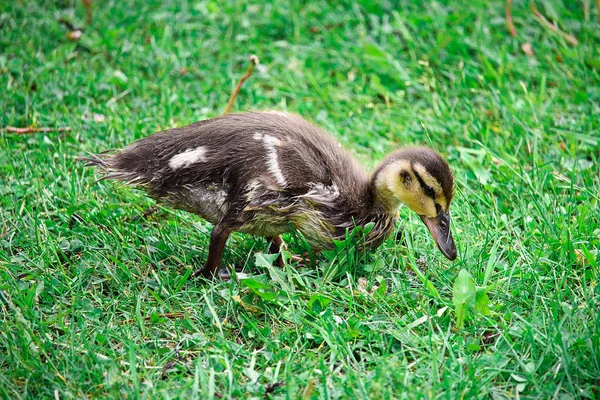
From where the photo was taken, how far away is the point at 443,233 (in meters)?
3.37

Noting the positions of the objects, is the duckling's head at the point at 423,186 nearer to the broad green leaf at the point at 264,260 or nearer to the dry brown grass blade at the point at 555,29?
the broad green leaf at the point at 264,260

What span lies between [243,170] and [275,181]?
0.47 ft

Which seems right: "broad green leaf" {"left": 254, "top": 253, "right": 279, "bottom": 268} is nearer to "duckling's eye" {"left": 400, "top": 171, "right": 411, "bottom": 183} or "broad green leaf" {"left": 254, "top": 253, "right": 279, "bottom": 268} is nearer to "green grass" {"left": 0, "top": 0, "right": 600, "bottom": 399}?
"green grass" {"left": 0, "top": 0, "right": 600, "bottom": 399}

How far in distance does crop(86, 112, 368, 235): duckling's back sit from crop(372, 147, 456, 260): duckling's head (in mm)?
145

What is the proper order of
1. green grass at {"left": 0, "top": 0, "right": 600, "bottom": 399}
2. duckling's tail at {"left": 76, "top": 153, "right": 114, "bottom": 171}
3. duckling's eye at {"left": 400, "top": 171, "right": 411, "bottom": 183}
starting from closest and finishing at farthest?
green grass at {"left": 0, "top": 0, "right": 600, "bottom": 399} < duckling's eye at {"left": 400, "top": 171, "right": 411, "bottom": 183} < duckling's tail at {"left": 76, "top": 153, "right": 114, "bottom": 171}

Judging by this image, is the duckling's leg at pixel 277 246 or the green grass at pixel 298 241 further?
the duckling's leg at pixel 277 246

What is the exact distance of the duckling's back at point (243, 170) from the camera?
325 centimetres

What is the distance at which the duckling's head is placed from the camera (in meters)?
3.29

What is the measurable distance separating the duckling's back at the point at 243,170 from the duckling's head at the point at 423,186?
5.7 inches

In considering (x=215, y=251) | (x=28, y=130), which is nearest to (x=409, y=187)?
(x=215, y=251)

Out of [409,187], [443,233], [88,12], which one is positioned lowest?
[443,233]

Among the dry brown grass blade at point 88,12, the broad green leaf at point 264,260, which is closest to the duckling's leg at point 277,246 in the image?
the broad green leaf at point 264,260

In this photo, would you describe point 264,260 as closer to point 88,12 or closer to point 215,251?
point 215,251

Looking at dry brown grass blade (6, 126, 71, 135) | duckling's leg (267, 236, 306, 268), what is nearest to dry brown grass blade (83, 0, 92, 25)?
dry brown grass blade (6, 126, 71, 135)
